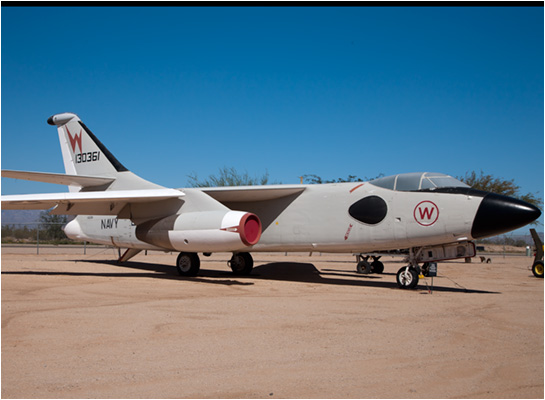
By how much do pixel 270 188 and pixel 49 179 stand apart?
672 cm

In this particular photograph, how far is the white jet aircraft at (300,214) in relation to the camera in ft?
36.1

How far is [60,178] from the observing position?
14516 mm

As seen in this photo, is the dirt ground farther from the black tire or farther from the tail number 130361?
the black tire

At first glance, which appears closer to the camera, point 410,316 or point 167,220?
point 410,316

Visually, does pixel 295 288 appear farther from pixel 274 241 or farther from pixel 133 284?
pixel 133 284

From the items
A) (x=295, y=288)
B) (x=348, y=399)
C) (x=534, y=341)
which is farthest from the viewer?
(x=295, y=288)

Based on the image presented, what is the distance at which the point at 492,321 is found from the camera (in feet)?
24.3

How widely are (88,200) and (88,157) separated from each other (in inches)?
169

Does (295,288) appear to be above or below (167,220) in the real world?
below

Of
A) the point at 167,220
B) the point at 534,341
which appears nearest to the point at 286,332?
the point at 534,341

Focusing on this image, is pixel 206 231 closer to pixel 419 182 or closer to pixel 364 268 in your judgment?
pixel 419 182

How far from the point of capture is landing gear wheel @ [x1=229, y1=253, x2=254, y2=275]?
15.9 m

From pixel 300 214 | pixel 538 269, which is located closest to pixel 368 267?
pixel 300 214

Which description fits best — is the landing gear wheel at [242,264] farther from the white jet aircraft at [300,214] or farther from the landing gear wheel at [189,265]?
the landing gear wheel at [189,265]
